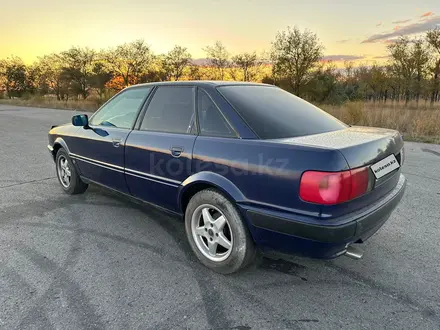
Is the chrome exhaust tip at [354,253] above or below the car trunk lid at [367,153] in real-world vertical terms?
below

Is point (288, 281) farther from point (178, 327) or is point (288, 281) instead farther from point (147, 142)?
point (147, 142)

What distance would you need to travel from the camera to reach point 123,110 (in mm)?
3609

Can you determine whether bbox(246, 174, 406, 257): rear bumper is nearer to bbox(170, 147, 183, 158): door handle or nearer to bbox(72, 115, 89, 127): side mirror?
bbox(170, 147, 183, 158): door handle

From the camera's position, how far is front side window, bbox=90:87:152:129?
3.39 metres

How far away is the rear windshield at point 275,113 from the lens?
2.46 m

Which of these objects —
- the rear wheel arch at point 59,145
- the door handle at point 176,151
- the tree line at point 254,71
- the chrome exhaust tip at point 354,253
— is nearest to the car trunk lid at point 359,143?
the chrome exhaust tip at point 354,253

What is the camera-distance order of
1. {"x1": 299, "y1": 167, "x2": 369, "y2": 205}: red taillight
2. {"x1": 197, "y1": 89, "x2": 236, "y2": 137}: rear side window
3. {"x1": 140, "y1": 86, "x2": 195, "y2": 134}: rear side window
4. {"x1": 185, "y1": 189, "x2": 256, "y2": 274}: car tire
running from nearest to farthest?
{"x1": 299, "y1": 167, "x2": 369, "y2": 205}: red taillight
{"x1": 185, "y1": 189, "x2": 256, "y2": 274}: car tire
{"x1": 197, "y1": 89, "x2": 236, "y2": 137}: rear side window
{"x1": 140, "y1": 86, "x2": 195, "y2": 134}: rear side window

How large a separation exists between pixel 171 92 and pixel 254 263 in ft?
5.93

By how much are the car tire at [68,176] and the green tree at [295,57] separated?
27.1 meters

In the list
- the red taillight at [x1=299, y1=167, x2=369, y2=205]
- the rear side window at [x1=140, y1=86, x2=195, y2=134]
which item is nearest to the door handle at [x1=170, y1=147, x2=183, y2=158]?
the rear side window at [x1=140, y1=86, x2=195, y2=134]

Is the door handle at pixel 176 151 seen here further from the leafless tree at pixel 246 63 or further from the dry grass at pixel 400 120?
the leafless tree at pixel 246 63

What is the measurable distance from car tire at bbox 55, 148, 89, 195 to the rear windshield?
2.71m

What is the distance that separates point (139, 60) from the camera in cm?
4056

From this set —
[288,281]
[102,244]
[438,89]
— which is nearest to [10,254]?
[102,244]
